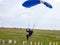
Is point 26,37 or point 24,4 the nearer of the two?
point 24,4

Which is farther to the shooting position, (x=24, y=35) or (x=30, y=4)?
(x=24, y=35)

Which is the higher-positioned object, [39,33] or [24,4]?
[24,4]

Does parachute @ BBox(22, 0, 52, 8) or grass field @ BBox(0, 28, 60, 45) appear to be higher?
parachute @ BBox(22, 0, 52, 8)

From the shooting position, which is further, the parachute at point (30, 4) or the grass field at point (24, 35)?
the grass field at point (24, 35)

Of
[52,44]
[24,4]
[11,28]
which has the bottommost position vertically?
[52,44]

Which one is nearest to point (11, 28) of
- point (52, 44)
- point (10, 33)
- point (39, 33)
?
point (10, 33)

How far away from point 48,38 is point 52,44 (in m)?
0.20

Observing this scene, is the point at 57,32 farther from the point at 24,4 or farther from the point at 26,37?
the point at 24,4

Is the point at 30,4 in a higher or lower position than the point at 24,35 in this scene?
higher

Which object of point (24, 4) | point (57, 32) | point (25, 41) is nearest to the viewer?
point (24, 4)

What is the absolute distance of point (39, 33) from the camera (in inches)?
247

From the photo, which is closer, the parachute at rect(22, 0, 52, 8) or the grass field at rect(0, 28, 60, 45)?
the parachute at rect(22, 0, 52, 8)

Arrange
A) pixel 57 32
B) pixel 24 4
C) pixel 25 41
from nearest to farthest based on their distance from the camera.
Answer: pixel 24 4
pixel 25 41
pixel 57 32

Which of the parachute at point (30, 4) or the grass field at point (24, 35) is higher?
the parachute at point (30, 4)
